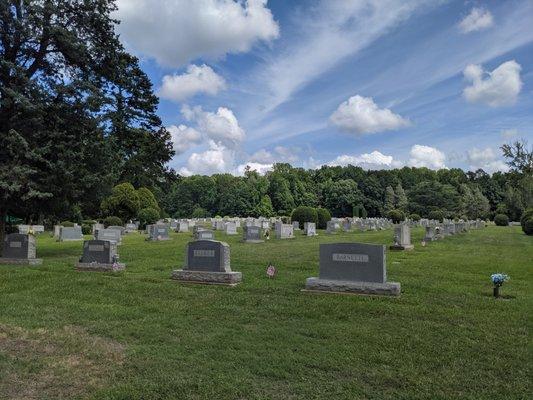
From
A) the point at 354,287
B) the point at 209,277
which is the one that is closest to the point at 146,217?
the point at 209,277

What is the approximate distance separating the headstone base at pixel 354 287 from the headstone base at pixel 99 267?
5.83m

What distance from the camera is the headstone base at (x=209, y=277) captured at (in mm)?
10484

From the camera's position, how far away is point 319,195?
9769 cm

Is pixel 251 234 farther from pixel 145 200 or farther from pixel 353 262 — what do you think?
pixel 145 200

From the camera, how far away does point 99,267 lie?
12.8 metres

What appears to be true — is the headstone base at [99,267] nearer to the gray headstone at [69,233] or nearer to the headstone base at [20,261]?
the headstone base at [20,261]

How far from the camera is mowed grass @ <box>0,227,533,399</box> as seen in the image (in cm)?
462

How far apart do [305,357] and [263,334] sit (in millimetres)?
1126

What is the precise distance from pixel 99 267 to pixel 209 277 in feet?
12.8

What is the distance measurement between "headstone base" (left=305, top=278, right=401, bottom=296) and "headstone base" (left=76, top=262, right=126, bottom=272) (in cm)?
583

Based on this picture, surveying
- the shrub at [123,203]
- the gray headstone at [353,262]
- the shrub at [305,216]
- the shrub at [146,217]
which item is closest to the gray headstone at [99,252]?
the gray headstone at [353,262]

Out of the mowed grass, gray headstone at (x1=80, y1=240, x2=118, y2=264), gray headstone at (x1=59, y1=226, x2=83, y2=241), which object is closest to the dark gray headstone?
the mowed grass

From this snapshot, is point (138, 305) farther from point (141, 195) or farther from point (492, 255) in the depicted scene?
point (141, 195)

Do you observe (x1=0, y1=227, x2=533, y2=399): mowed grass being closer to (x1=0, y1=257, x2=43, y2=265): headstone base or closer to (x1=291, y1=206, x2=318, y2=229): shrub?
(x1=0, y1=257, x2=43, y2=265): headstone base
